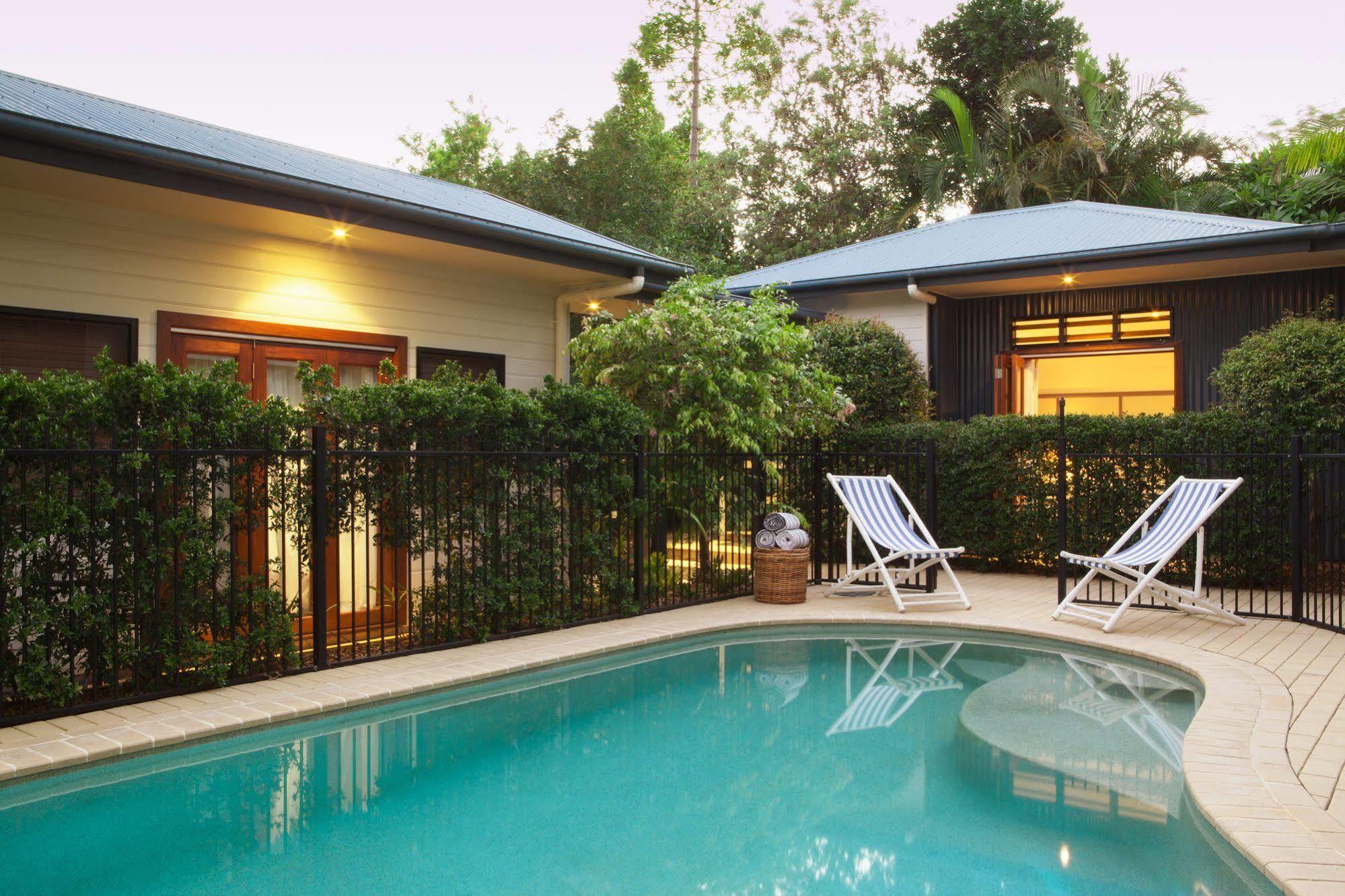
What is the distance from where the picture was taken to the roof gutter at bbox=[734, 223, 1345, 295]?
9781 mm

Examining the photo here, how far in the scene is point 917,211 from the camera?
25.2m

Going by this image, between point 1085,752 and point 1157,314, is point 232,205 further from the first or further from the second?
point 1157,314

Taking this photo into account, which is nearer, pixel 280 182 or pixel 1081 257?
pixel 280 182

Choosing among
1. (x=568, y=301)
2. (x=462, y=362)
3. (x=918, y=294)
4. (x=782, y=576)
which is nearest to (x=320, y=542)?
(x=462, y=362)

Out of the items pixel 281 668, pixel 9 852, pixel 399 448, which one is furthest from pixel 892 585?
pixel 9 852

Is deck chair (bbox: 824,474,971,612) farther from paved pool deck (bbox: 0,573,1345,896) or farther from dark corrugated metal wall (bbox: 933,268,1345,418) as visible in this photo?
dark corrugated metal wall (bbox: 933,268,1345,418)

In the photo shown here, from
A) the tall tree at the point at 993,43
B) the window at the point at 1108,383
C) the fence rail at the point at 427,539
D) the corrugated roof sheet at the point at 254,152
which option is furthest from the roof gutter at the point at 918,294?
the tall tree at the point at 993,43

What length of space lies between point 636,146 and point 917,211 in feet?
24.4

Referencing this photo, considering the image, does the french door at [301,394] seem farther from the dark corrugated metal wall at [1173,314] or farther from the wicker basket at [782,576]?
the dark corrugated metal wall at [1173,314]

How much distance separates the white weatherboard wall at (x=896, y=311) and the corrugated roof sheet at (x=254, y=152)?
446cm

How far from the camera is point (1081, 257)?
1099 cm

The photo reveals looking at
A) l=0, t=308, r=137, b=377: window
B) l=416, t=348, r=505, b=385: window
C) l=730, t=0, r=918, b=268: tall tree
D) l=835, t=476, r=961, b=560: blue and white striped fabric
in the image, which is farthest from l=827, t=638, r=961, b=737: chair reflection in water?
l=730, t=0, r=918, b=268: tall tree

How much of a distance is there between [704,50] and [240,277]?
23997 millimetres

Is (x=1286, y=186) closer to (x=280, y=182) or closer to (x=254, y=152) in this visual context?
(x=254, y=152)
